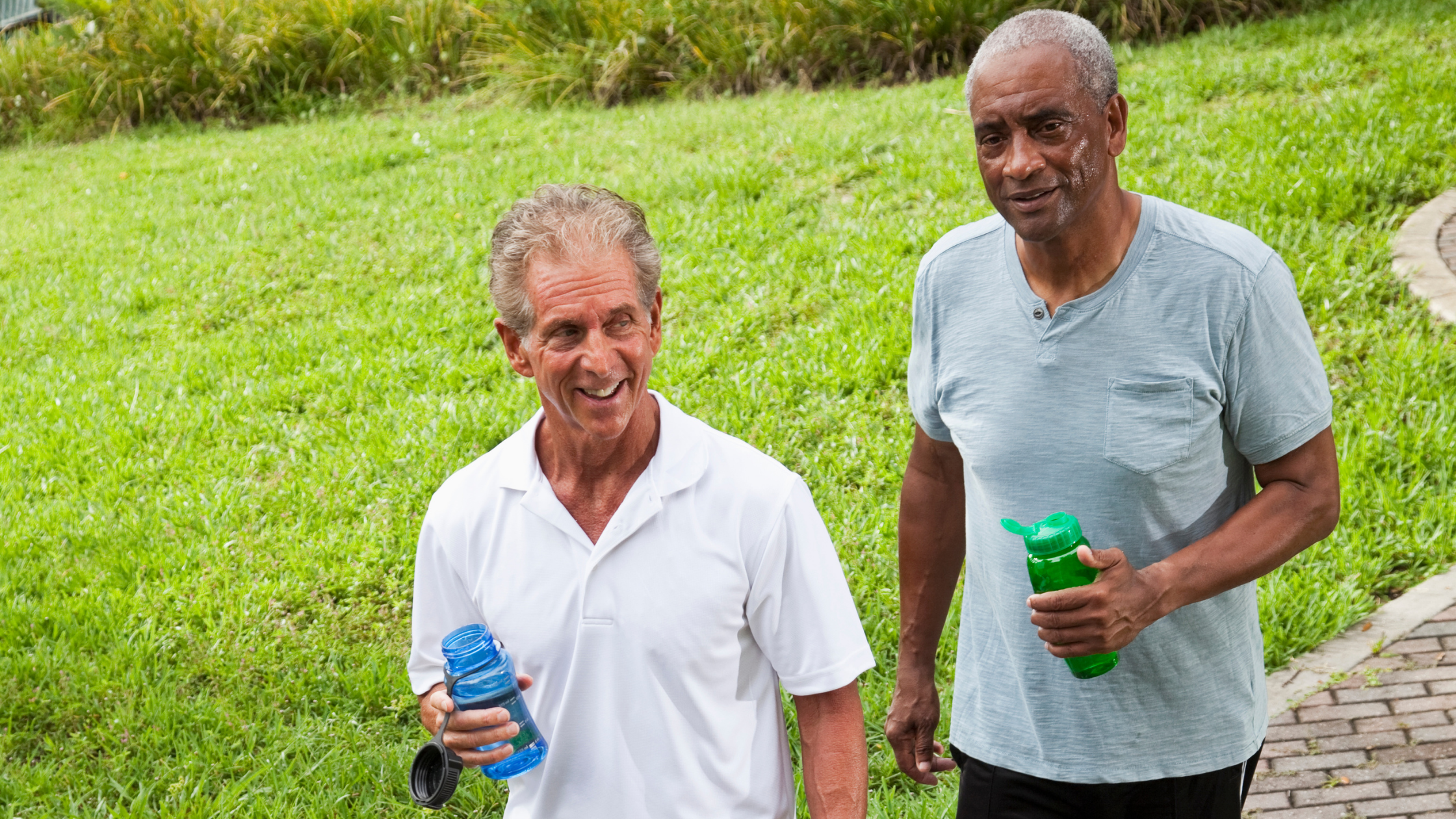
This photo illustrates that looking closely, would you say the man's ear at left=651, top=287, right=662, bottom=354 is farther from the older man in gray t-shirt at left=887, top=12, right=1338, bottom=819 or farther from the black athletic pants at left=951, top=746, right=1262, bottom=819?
the black athletic pants at left=951, top=746, right=1262, bottom=819

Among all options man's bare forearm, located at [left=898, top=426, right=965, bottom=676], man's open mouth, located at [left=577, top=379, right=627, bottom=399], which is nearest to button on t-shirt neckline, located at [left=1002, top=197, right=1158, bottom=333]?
man's bare forearm, located at [left=898, top=426, right=965, bottom=676]

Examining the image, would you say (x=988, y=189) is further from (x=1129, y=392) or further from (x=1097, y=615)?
(x=1097, y=615)

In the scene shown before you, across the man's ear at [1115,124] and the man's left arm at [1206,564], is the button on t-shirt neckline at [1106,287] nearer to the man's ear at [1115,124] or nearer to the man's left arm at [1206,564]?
the man's ear at [1115,124]

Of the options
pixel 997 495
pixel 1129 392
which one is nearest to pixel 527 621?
pixel 997 495

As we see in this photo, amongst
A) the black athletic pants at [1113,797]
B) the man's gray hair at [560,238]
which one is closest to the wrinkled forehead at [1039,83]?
the man's gray hair at [560,238]

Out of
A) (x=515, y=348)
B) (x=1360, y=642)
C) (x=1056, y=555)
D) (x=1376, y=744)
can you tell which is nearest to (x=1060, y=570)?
(x=1056, y=555)

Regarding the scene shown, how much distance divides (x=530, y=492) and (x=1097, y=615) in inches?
38.4

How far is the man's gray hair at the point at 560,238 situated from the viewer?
2219 mm

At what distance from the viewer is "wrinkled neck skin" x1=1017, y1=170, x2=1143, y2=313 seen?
2277 millimetres

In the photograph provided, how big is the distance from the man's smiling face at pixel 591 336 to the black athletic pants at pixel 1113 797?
3.41 ft

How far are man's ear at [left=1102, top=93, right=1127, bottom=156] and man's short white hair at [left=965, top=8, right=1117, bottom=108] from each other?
14mm

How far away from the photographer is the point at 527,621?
2184 mm

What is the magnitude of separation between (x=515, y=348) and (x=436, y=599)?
0.47 metres

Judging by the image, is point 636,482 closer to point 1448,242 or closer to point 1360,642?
point 1360,642
